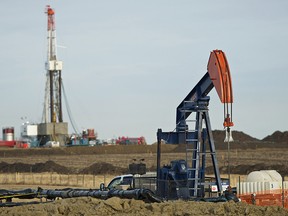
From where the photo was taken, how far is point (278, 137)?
137 metres

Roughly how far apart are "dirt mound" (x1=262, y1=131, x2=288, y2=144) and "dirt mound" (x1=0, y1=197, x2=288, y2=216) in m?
111

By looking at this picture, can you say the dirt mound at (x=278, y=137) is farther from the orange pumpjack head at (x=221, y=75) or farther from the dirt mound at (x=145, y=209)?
the dirt mound at (x=145, y=209)

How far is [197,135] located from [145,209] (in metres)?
6.40

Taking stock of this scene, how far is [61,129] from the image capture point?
122438 mm

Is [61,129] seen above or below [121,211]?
above

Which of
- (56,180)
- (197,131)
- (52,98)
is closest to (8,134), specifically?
(52,98)

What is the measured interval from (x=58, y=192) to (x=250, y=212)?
30.7 feet

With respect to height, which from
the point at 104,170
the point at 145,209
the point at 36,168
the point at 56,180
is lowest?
the point at 145,209

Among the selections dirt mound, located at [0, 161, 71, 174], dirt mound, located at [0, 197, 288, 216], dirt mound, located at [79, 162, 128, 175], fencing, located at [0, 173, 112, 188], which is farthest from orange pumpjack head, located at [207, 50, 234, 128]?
dirt mound, located at [0, 161, 71, 174]

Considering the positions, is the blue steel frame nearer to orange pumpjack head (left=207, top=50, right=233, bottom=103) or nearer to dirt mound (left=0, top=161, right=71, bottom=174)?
orange pumpjack head (left=207, top=50, right=233, bottom=103)

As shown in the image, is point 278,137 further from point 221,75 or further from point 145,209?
point 145,209

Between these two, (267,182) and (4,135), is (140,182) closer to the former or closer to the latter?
(267,182)

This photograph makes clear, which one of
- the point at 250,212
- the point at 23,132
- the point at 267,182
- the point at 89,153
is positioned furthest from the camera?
the point at 23,132

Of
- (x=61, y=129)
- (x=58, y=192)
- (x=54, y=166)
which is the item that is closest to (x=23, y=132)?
(x=61, y=129)
